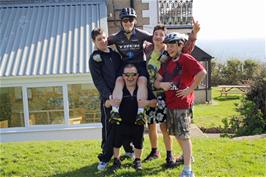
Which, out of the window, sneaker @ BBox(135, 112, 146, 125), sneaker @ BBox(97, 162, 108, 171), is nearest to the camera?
sneaker @ BBox(135, 112, 146, 125)

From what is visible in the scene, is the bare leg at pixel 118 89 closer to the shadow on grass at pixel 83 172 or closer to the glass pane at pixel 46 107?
the shadow on grass at pixel 83 172

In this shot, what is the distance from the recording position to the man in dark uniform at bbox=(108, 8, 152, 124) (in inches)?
169

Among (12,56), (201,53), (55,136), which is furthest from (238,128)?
(201,53)

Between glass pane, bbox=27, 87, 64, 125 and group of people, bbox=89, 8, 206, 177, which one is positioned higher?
group of people, bbox=89, 8, 206, 177

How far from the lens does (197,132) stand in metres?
10.9

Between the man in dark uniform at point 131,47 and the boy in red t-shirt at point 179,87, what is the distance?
255 millimetres

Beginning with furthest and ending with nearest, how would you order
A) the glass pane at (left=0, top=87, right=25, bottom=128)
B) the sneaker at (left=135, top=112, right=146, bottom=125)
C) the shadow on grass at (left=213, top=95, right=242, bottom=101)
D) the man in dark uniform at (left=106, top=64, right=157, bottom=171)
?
1. the shadow on grass at (left=213, top=95, right=242, bottom=101)
2. the glass pane at (left=0, top=87, right=25, bottom=128)
3. the man in dark uniform at (left=106, top=64, right=157, bottom=171)
4. the sneaker at (left=135, top=112, right=146, bottom=125)

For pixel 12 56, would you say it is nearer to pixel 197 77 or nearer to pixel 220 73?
pixel 197 77

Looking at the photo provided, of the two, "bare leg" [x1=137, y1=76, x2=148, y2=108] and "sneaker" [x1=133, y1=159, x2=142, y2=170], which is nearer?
"bare leg" [x1=137, y1=76, x2=148, y2=108]

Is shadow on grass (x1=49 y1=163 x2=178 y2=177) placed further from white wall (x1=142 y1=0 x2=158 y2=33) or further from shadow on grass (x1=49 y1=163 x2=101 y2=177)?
white wall (x1=142 y1=0 x2=158 y2=33)

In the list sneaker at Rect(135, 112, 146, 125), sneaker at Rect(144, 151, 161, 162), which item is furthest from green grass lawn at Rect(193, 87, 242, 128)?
sneaker at Rect(135, 112, 146, 125)

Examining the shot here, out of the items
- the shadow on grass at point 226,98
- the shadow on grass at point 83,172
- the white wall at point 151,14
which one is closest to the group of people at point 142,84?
the shadow on grass at point 83,172

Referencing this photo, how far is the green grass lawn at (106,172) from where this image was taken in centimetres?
454

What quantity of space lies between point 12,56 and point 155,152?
219 inches
